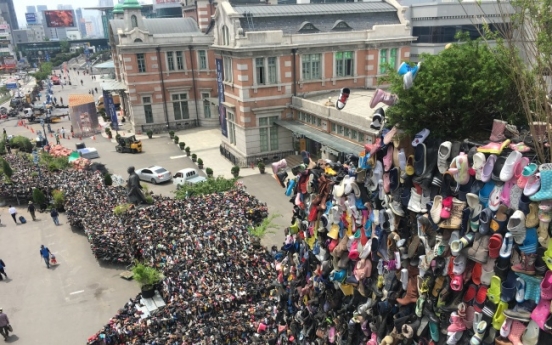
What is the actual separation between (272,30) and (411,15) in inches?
1248

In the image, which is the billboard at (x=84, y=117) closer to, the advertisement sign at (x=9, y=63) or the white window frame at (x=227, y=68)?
the white window frame at (x=227, y=68)

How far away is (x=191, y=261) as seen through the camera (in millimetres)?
19328

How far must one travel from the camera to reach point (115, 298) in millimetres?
20281

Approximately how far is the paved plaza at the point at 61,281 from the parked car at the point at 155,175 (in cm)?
60

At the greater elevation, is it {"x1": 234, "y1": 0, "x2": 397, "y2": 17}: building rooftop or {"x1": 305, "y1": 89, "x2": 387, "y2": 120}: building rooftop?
{"x1": 234, "y1": 0, "x2": 397, "y2": 17}: building rooftop

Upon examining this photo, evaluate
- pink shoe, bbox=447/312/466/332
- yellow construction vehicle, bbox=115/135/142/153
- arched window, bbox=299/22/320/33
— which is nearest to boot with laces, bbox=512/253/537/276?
pink shoe, bbox=447/312/466/332

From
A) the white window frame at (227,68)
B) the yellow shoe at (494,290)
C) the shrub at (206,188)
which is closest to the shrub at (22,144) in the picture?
the white window frame at (227,68)

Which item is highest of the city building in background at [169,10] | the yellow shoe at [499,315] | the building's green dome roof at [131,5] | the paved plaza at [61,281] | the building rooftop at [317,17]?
the city building in background at [169,10]

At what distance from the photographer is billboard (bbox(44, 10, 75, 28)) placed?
162250mm

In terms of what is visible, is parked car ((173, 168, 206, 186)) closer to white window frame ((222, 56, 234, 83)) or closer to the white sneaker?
white window frame ((222, 56, 234, 83))

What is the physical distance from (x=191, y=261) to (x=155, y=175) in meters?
16.3

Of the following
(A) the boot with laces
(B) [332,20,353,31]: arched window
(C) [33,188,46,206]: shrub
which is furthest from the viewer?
(B) [332,20,353,31]: arched window

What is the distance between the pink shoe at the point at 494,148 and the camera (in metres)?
8.35

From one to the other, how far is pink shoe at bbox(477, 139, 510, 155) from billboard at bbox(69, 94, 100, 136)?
48.6 meters
